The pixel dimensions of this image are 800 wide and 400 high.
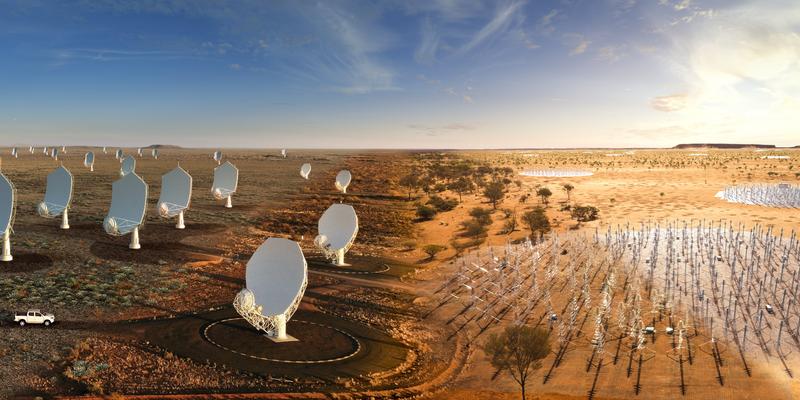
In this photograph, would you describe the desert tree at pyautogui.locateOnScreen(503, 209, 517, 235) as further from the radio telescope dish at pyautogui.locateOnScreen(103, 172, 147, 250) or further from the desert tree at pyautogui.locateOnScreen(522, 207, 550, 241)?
the radio telescope dish at pyautogui.locateOnScreen(103, 172, 147, 250)

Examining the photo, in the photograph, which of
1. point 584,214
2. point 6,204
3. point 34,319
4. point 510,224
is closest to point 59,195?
point 6,204

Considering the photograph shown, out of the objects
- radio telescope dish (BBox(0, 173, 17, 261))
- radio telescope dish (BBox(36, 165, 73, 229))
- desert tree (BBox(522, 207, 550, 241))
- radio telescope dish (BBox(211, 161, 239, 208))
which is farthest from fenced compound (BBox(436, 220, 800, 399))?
radio telescope dish (BBox(36, 165, 73, 229))

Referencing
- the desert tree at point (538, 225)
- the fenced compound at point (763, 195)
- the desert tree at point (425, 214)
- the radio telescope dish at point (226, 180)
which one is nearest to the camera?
the desert tree at point (538, 225)

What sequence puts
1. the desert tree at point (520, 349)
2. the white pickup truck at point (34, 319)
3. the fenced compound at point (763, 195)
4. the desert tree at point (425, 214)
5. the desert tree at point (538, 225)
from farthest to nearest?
the fenced compound at point (763, 195) → the desert tree at point (425, 214) → the desert tree at point (538, 225) → the white pickup truck at point (34, 319) → the desert tree at point (520, 349)

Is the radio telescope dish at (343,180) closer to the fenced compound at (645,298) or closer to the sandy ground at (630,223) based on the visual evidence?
the sandy ground at (630,223)

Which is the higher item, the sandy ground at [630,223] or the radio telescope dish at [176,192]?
the radio telescope dish at [176,192]

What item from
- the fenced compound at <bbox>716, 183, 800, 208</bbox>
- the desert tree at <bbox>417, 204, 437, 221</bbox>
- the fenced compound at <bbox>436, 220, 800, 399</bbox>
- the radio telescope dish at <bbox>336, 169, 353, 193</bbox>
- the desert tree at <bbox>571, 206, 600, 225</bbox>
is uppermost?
the radio telescope dish at <bbox>336, 169, 353, 193</bbox>

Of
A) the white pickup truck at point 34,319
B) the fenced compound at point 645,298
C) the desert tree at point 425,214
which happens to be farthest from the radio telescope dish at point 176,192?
the desert tree at point 425,214
